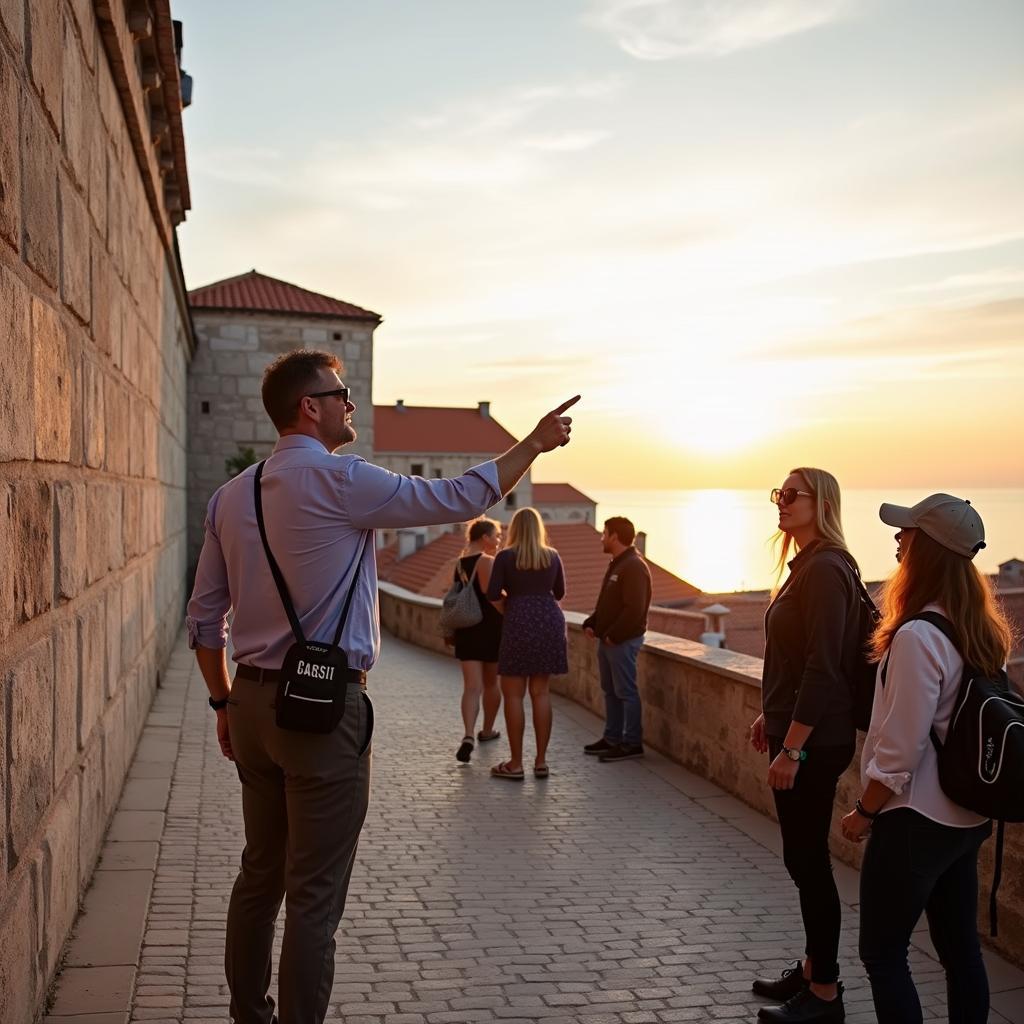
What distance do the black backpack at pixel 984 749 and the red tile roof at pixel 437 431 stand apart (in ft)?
305

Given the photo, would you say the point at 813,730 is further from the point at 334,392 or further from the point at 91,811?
the point at 91,811

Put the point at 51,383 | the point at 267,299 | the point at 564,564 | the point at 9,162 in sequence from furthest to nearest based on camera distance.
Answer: the point at 564,564 < the point at 267,299 < the point at 51,383 < the point at 9,162

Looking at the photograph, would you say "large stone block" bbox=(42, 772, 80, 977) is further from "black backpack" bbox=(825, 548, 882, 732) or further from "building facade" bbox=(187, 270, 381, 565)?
"building facade" bbox=(187, 270, 381, 565)

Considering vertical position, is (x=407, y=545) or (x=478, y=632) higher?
(x=478, y=632)

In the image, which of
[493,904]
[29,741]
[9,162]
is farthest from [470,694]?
[9,162]

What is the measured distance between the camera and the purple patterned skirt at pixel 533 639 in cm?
834

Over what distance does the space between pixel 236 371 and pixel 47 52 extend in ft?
70.0

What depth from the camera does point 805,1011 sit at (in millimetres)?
4262

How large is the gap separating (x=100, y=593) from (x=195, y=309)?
19835 mm

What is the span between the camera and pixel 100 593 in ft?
18.8

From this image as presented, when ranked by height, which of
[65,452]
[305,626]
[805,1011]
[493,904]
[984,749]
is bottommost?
[493,904]

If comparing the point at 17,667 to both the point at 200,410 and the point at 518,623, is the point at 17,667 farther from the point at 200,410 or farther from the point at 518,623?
the point at 200,410

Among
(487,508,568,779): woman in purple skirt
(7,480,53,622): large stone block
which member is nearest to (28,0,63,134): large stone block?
(7,480,53,622): large stone block

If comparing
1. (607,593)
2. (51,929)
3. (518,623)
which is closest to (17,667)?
(51,929)
